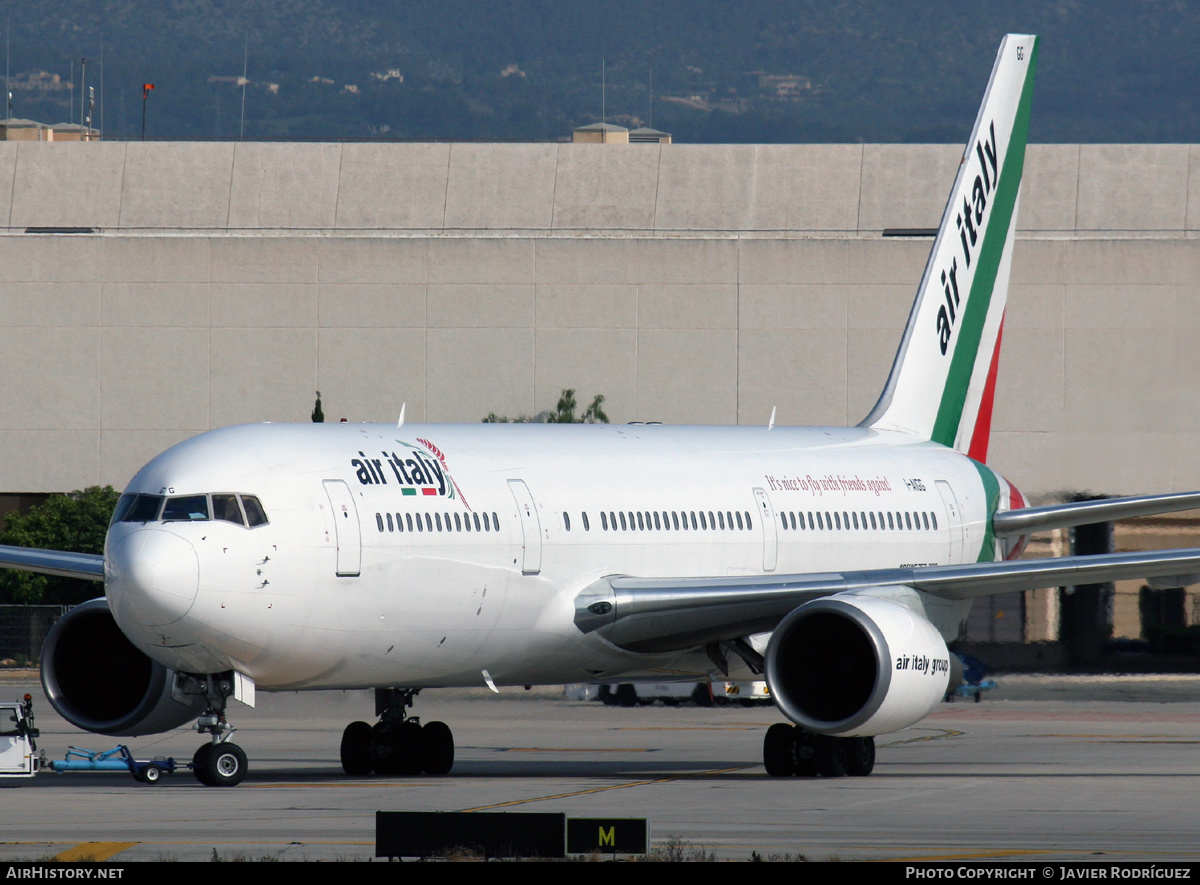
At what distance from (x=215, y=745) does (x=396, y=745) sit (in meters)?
3.28

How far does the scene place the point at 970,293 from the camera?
97.4 feet

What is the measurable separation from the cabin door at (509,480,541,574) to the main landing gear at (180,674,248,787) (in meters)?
3.63

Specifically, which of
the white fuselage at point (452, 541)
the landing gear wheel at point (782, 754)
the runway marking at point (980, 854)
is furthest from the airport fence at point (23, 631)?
the runway marking at point (980, 854)

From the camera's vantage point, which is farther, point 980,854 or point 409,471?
point 409,471

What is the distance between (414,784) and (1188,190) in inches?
1784

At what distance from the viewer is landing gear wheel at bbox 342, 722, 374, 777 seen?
2200cm

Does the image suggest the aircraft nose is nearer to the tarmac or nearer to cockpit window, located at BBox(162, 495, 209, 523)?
cockpit window, located at BBox(162, 495, 209, 523)

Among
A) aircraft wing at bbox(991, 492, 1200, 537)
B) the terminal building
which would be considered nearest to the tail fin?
aircraft wing at bbox(991, 492, 1200, 537)

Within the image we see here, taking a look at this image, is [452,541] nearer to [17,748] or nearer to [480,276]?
[17,748]

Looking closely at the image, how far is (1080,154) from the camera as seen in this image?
195 ft

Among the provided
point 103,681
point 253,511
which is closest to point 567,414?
point 103,681

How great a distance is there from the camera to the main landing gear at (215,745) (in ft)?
62.4

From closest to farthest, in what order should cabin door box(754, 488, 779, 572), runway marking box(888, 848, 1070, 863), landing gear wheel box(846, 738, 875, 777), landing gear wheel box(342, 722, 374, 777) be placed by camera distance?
runway marking box(888, 848, 1070, 863) → landing gear wheel box(846, 738, 875, 777) → landing gear wheel box(342, 722, 374, 777) → cabin door box(754, 488, 779, 572)

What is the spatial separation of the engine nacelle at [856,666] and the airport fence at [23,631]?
1113 inches
